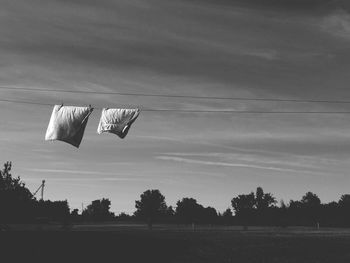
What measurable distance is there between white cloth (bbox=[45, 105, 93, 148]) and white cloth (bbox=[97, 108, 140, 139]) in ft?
2.06

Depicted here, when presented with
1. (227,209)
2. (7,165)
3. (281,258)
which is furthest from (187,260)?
(227,209)

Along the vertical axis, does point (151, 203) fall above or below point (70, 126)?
above

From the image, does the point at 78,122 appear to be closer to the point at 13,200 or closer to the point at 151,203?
the point at 13,200

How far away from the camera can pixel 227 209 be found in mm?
164000

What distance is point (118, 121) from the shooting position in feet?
53.8

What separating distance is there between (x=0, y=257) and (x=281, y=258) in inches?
529

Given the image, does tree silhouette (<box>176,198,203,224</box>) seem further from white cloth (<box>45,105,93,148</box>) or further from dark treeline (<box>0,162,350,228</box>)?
white cloth (<box>45,105,93,148</box>)

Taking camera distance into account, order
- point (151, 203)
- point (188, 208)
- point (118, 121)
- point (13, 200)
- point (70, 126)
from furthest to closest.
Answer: point (151, 203)
point (188, 208)
point (13, 200)
point (118, 121)
point (70, 126)

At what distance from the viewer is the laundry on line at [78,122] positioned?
635 inches

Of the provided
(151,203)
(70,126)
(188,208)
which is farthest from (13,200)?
(151,203)

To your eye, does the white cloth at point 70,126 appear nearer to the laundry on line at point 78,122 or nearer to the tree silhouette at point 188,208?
the laundry on line at point 78,122

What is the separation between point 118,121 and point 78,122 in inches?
56.8

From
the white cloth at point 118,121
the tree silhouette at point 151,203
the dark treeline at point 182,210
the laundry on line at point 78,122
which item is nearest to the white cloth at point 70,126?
the laundry on line at point 78,122

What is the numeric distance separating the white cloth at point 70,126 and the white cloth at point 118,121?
627mm
